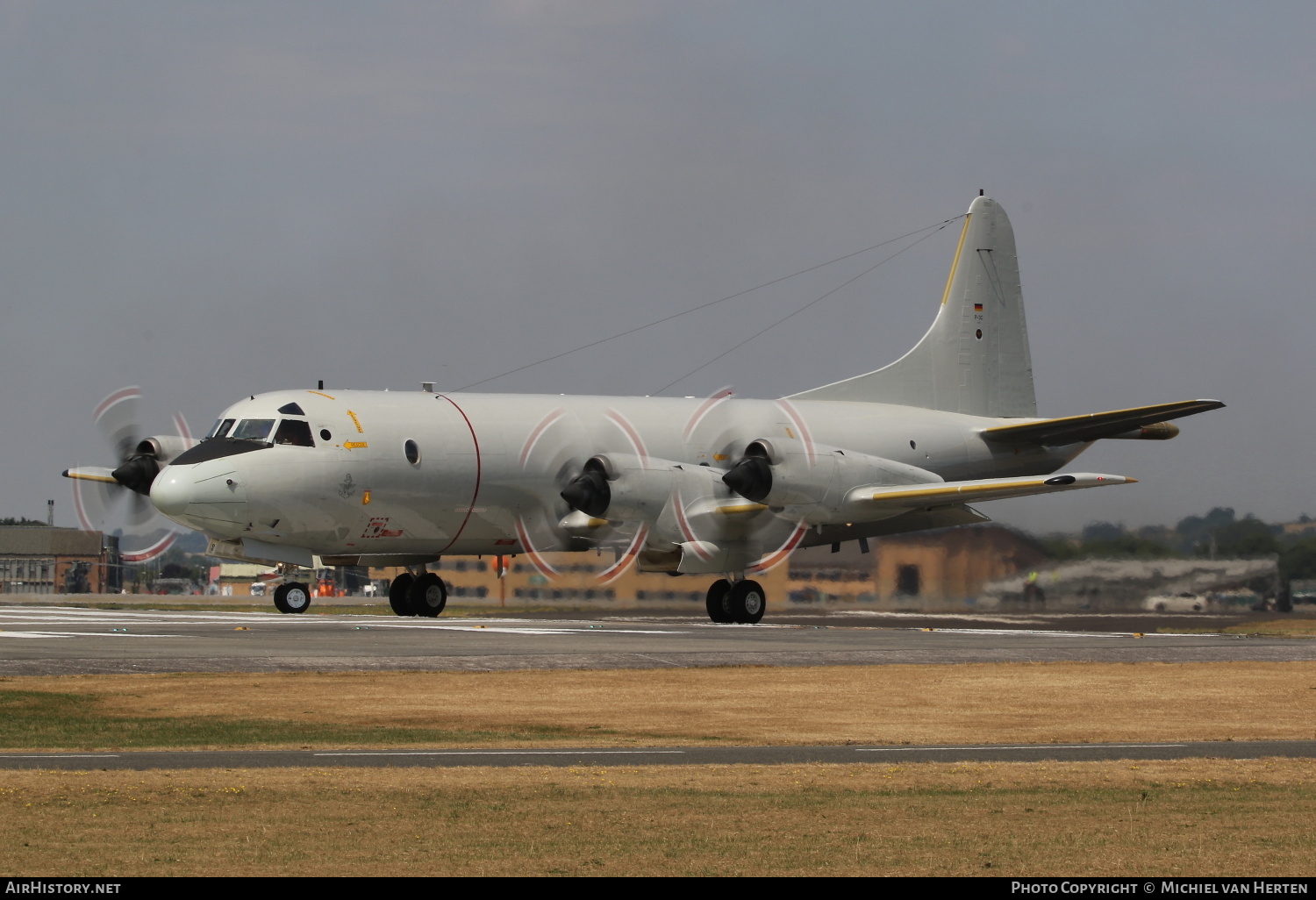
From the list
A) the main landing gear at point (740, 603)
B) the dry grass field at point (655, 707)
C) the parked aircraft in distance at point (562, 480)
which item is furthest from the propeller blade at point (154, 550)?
the dry grass field at point (655, 707)

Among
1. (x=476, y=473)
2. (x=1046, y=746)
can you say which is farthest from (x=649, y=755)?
(x=476, y=473)

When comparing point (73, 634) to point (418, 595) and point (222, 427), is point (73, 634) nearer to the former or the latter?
point (222, 427)

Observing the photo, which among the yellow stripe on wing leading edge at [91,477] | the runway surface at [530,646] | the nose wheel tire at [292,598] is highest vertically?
the yellow stripe on wing leading edge at [91,477]

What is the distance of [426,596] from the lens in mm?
35406

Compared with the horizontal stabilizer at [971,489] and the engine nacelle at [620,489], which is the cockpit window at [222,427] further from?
the horizontal stabilizer at [971,489]

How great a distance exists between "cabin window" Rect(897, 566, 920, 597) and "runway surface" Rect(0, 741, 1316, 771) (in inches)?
775

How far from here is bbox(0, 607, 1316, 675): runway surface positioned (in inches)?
850

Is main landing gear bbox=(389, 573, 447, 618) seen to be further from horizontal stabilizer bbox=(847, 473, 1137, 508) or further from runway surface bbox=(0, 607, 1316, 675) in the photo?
horizontal stabilizer bbox=(847, 473, 1137, 508)

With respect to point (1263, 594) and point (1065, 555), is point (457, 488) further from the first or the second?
point (1263, 594)

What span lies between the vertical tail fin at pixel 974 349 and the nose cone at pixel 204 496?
16337 mm

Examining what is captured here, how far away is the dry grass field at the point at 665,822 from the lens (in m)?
8.62

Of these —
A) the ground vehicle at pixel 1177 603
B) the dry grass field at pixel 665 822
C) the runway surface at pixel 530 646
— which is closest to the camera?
the dry grass field at pixel 665 822

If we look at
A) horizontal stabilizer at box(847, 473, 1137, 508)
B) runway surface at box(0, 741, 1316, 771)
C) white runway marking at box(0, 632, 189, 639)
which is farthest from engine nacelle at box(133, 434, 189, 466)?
runway surface at box(0, 741, 1316, 771)
